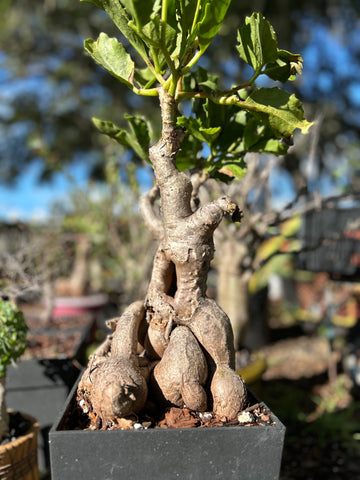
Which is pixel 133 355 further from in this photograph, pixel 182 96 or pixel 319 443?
pixel 319 443

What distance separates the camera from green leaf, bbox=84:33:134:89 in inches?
54.7

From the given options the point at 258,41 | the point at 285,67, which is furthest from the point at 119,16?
the point at 285,67

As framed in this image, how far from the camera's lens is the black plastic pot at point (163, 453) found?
1.19m

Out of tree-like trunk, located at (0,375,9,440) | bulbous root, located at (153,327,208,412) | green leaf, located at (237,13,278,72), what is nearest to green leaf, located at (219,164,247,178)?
green leaf, located at (237,13,278,72)

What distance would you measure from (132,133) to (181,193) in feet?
1.37

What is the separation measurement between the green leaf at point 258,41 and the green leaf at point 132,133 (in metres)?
0.51

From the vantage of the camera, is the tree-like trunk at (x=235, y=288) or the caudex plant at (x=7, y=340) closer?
the caudex plant at (x=7, y=340)

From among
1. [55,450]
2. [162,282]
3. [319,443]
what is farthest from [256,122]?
[319,443]

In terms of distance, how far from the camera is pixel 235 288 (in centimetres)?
295

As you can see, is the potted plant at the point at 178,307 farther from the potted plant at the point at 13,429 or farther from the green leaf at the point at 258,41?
the potted plant at the point at 13,429

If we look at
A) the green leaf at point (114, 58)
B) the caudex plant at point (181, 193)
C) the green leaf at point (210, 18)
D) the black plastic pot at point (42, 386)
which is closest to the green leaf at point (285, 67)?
the caudex plant at point (181, 193)

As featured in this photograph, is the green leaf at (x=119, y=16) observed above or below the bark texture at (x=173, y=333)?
above

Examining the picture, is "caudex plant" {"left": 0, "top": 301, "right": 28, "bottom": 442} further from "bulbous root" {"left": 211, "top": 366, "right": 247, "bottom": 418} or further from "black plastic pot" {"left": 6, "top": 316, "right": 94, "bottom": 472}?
"bulbous root" {"left": 211, "top": 366, "right": 247, "bottom": 418}

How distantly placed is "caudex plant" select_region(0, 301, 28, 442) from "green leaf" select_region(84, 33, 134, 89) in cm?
116
